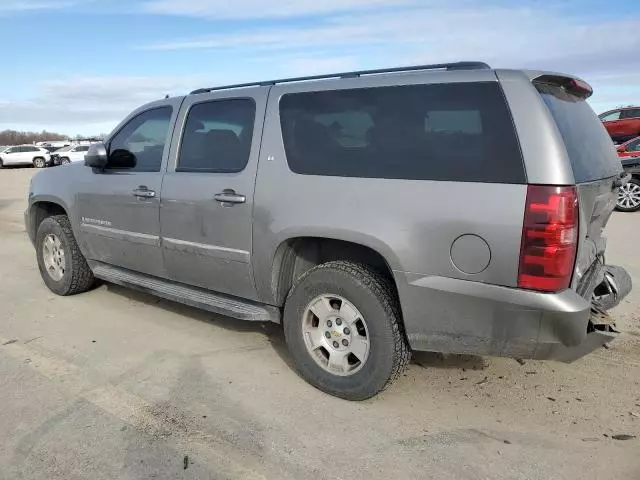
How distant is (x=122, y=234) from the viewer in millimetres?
4441

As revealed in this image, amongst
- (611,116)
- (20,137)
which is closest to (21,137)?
(20,137)

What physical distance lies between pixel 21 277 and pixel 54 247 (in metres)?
1.24

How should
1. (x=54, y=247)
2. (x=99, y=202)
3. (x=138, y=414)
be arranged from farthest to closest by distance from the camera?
(x=54, y=247)
(x=99, y=202)
(x=138, y=414)

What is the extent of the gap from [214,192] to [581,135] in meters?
2.29

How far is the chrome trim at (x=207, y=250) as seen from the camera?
3.58 m

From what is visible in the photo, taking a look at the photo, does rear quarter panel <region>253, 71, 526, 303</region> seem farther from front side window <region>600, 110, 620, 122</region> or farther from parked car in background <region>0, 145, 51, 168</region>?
parked car in background <region>0, 145, 51, 168</region>

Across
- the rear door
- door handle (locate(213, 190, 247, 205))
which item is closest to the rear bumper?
the rear door

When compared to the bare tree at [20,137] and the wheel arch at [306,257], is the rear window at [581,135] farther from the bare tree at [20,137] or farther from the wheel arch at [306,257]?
the bare tree at [20,137]

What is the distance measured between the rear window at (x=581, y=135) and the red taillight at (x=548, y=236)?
20 cm

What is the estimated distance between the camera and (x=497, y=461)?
2.63 m

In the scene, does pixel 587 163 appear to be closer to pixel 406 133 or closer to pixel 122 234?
pixel 406 133

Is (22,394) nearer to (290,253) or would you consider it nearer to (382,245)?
(290,253)

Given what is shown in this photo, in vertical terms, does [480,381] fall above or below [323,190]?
below

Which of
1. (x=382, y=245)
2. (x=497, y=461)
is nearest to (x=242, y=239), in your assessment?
(x=382, y=245)
